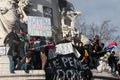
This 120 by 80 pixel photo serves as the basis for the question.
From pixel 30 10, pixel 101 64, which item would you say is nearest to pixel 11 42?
pixel 101 64

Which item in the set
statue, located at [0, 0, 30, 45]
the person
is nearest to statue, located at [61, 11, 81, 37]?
statue, located at [0, 0, 30, 45]

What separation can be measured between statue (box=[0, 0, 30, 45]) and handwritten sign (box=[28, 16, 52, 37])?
11.1 feet

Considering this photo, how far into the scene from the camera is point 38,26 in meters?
24.7

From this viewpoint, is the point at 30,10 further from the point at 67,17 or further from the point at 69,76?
the point at 69,76

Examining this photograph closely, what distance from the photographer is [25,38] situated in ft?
83.7

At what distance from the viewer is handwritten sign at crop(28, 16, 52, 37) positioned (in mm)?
24578

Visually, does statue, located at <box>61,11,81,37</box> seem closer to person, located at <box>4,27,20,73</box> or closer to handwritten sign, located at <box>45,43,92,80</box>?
handwritten sign, located at <box>45,43,92,80</box>

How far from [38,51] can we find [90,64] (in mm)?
2531

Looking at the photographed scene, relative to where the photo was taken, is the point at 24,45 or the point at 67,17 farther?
the point at 67,17

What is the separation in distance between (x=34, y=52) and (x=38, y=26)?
1.02 meters

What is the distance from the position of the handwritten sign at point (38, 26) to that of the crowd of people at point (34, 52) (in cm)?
34

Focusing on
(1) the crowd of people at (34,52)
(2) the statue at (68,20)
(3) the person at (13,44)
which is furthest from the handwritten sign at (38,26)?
(2) the statue at (68,20)

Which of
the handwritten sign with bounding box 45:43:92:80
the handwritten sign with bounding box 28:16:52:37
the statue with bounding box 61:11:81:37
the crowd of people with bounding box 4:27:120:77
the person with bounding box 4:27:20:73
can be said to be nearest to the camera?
the person with bounding box 4:27:20:73

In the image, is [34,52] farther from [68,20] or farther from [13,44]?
[68,20]
